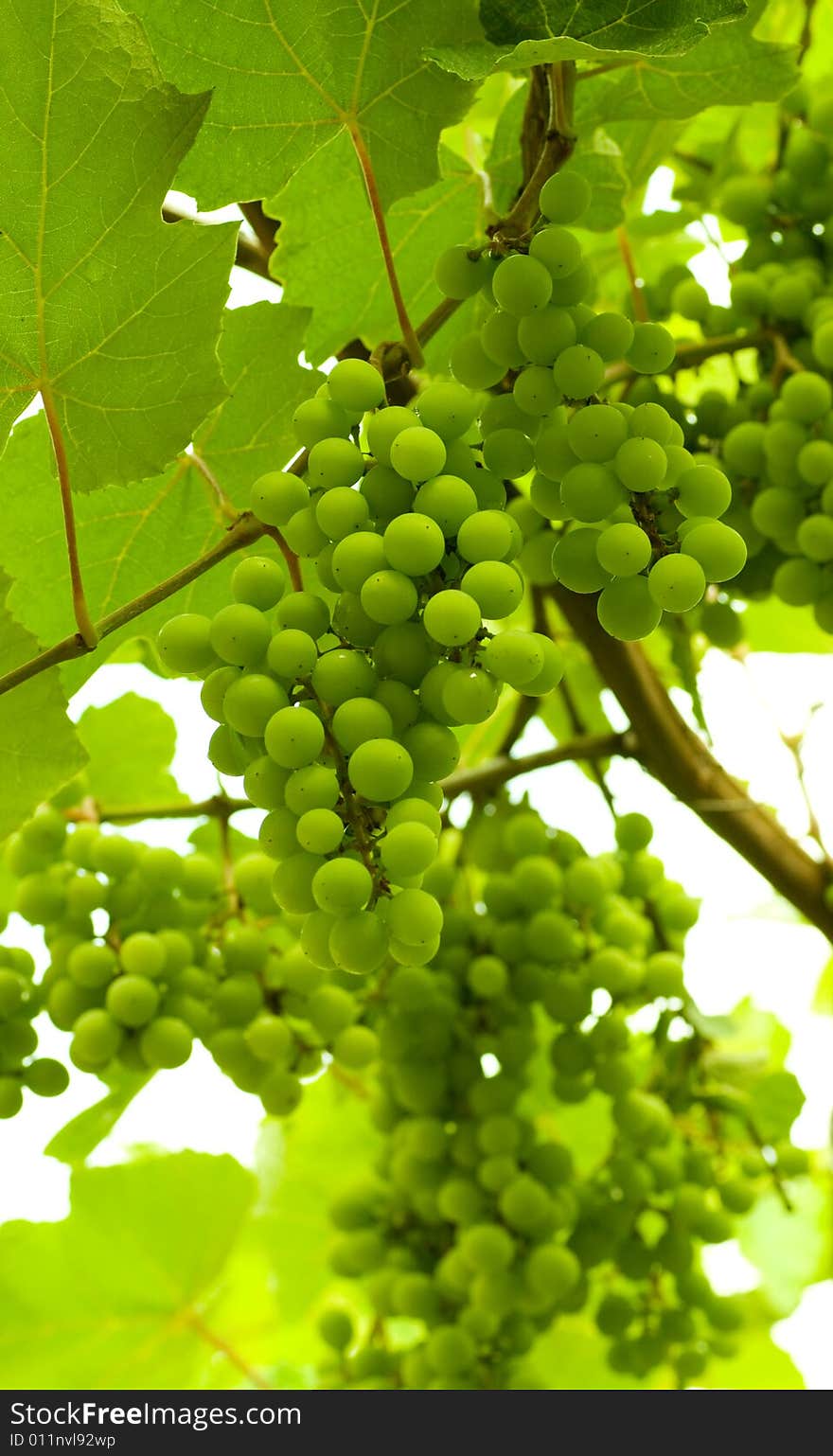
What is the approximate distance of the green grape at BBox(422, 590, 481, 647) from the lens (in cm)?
46

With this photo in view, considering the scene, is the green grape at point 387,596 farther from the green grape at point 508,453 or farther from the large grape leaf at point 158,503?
the large grape leaf at point 158,503

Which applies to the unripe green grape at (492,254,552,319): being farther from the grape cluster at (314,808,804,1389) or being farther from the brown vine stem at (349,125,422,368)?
the grape cluster at (314,808,804,1389)

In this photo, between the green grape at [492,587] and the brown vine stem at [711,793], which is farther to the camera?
the brown vine stem at [711,793]

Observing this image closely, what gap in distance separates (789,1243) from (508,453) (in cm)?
131

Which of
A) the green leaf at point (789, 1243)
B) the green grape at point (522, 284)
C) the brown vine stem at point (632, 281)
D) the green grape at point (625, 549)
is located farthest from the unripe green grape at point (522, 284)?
the green leaf at point (789, 1243)

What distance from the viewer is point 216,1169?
53.5 inches

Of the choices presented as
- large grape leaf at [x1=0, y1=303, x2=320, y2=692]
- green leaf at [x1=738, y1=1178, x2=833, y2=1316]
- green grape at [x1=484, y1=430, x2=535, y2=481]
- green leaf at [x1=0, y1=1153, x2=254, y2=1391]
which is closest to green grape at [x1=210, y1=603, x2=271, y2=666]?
green grape at [x1=484, y1=430, x2=535, y2=481]

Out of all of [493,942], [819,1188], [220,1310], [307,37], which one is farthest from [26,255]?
[819,1188]

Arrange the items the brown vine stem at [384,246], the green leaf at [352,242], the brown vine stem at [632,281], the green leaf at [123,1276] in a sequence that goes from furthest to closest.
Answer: the green leaf at [123,1276]
the brown vine stem at [632,281]
the green leaf at [352,242]
the brown vine stem at [384,246]

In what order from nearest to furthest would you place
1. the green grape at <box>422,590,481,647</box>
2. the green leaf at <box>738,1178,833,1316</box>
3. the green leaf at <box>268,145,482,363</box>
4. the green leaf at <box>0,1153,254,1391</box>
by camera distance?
the green grape at <box>422,590,481,647</box> < the green leaf at <box>268,145,482,363</box> < the green leaf at <box>0,1153,254,1391</box> < the green leaf at <box>738,1178,833,1316</box>

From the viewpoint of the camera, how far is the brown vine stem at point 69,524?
1.80 ft

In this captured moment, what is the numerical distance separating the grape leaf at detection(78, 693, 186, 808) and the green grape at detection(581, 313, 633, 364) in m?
0.67

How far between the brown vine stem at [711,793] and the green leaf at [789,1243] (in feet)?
1.69

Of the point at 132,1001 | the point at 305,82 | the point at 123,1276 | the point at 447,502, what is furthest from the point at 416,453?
the point at 123,1276
